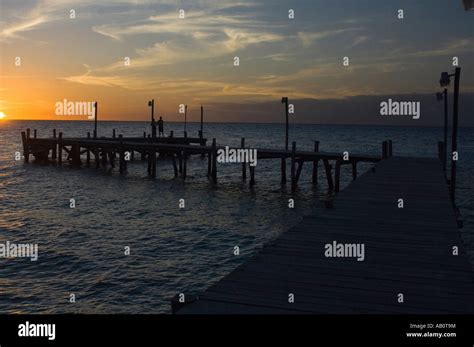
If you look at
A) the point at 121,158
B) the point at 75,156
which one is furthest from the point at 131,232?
the point at 75,156

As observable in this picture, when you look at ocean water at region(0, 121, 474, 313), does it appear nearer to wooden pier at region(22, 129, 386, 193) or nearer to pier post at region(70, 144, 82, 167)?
wooden pier at region(22, 129, 386, 193)

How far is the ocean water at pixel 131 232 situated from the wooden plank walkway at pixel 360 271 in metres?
1.96

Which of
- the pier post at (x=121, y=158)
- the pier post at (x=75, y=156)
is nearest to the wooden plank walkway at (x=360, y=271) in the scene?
the pier post at (x=121, y=158)

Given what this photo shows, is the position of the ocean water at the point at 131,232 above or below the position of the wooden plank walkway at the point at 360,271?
below

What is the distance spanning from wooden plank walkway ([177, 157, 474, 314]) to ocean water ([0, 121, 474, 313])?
1.96 meters

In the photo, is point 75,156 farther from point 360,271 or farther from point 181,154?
point 360,271

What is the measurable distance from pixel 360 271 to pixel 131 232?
41.4 ft

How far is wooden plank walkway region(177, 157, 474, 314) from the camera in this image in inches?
218

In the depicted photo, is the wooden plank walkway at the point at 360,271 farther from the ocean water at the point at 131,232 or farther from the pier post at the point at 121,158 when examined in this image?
the pier post at the point at 121,158

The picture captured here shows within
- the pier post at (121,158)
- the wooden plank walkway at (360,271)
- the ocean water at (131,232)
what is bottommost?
the ocean water at (131,232)

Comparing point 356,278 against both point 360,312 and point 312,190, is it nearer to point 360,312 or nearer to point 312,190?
point 360,312

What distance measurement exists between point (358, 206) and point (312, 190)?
58.4 ft

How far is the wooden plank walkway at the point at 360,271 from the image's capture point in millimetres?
5539

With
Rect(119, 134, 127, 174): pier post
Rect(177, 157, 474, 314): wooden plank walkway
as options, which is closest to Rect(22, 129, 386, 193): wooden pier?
Rect(119, 134, 127, 174): pier post
